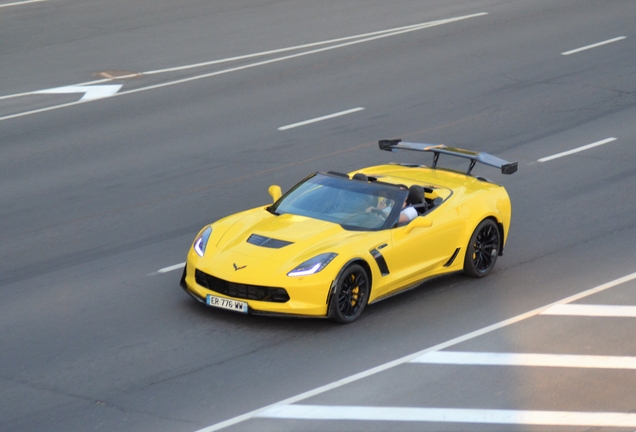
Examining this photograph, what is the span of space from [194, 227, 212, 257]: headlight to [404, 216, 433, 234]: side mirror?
7.17 feet

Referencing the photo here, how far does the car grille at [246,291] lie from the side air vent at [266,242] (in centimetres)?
60

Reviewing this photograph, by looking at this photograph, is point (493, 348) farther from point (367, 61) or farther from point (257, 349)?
point (367, 61)

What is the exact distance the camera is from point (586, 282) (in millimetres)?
11531

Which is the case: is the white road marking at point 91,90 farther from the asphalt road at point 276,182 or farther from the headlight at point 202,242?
the headlight at point 202,242

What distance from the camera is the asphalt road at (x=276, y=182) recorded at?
8680mm

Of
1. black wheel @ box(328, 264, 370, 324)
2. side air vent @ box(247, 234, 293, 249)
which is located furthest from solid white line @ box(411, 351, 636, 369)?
side air vent @ box(247, 234, 293, 249)

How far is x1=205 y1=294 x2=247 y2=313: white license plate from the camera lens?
9820 mm

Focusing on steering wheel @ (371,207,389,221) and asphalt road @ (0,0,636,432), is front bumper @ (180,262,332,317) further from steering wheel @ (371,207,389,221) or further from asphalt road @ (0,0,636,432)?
steering wheel @ (371,207,389,221)

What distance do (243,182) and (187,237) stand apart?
2.56m

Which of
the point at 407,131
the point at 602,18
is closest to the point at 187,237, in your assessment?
the point at 407,131

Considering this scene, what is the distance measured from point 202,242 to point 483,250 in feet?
11.3

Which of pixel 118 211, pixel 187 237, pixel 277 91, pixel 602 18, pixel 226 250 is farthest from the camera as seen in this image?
pixel 602 18

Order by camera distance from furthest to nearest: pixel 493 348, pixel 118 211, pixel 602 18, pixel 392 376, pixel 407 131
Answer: pixel 602 18 → pixel 407 131 → pixel 118 211 → pixel 493 348 → pixel 392 376

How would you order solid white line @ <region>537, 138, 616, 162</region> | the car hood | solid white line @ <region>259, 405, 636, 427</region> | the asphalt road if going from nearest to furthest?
solid white line @ <region>259, 405, 636, 427</region> → the asphalt road → the car hood → solid white line @ <region>537, 138, 616, 162</region>
